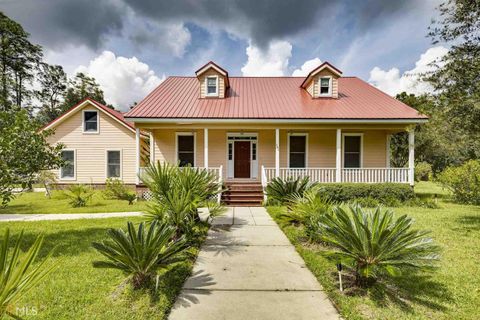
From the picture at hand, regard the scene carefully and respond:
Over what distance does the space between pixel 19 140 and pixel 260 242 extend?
5.44 meters

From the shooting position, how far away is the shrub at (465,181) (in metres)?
9.90

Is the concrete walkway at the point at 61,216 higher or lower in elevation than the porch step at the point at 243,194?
lower

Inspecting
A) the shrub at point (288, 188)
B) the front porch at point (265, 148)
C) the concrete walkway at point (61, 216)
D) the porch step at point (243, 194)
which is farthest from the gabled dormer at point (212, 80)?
the concrete walkway at point (61, 216)

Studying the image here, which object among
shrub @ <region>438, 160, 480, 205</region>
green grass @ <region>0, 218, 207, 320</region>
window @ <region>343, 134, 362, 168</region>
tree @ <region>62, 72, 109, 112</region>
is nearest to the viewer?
green grass @ <region>0, 218, 207, 320</region>

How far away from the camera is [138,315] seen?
2.68 m

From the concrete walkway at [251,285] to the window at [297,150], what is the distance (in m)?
8.02

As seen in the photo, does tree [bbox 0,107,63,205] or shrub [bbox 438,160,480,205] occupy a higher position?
tree [bbox 0,107,63,205]

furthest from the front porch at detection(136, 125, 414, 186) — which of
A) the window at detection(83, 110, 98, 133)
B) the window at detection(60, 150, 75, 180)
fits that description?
the window at detection(60, 150, 75, 180)

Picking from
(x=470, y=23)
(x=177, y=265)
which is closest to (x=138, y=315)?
(x=177, y=265)

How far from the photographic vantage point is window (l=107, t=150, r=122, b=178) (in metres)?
14.6

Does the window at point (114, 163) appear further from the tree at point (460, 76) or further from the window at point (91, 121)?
the tree at point (460, 76)

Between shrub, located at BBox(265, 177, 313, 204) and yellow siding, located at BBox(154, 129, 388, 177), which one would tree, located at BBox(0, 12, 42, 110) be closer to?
yellow siding, located at BBox(154, 129, 388, 177)

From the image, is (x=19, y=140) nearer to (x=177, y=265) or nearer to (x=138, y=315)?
(x=177, y=265)

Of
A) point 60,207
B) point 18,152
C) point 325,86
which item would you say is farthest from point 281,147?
point 18,152
